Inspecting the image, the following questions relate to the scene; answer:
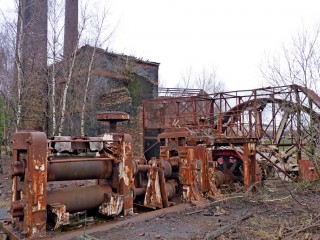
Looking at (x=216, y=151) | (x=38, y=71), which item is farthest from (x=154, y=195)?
(x=38, y=71)

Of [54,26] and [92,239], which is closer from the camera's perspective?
[92,239]

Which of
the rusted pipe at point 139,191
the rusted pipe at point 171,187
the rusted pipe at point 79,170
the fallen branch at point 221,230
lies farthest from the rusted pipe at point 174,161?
the fallen branch at point 221,230

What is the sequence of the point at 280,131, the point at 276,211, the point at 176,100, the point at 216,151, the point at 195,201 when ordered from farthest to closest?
the point at 176,100
the point at 280,131
the point at 216,151
the point at 195,201
the point at 276,211

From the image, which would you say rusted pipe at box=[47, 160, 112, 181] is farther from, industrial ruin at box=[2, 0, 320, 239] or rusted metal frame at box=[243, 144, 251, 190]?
rusted metal frame at box=[243, 144, 251, 190]

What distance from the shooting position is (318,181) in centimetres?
895

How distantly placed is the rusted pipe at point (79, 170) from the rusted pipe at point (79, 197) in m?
0.20

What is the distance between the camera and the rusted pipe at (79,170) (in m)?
4.63

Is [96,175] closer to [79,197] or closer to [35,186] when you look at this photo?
[79,197]

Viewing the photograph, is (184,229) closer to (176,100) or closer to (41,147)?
(41,147)

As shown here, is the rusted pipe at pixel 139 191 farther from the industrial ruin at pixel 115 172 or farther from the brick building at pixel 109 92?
the brick building at pixel 109 92

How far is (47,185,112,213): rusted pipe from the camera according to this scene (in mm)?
4680

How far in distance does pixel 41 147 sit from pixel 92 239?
134cm

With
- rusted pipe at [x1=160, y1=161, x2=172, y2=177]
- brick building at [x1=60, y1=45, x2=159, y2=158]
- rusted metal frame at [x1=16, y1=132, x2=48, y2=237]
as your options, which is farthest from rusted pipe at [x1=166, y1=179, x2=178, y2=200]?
brick building at [x1=60, y1=45, x2=159, y2=158]

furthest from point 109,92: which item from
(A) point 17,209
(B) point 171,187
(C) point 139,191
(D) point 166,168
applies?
(A) point 17,209
